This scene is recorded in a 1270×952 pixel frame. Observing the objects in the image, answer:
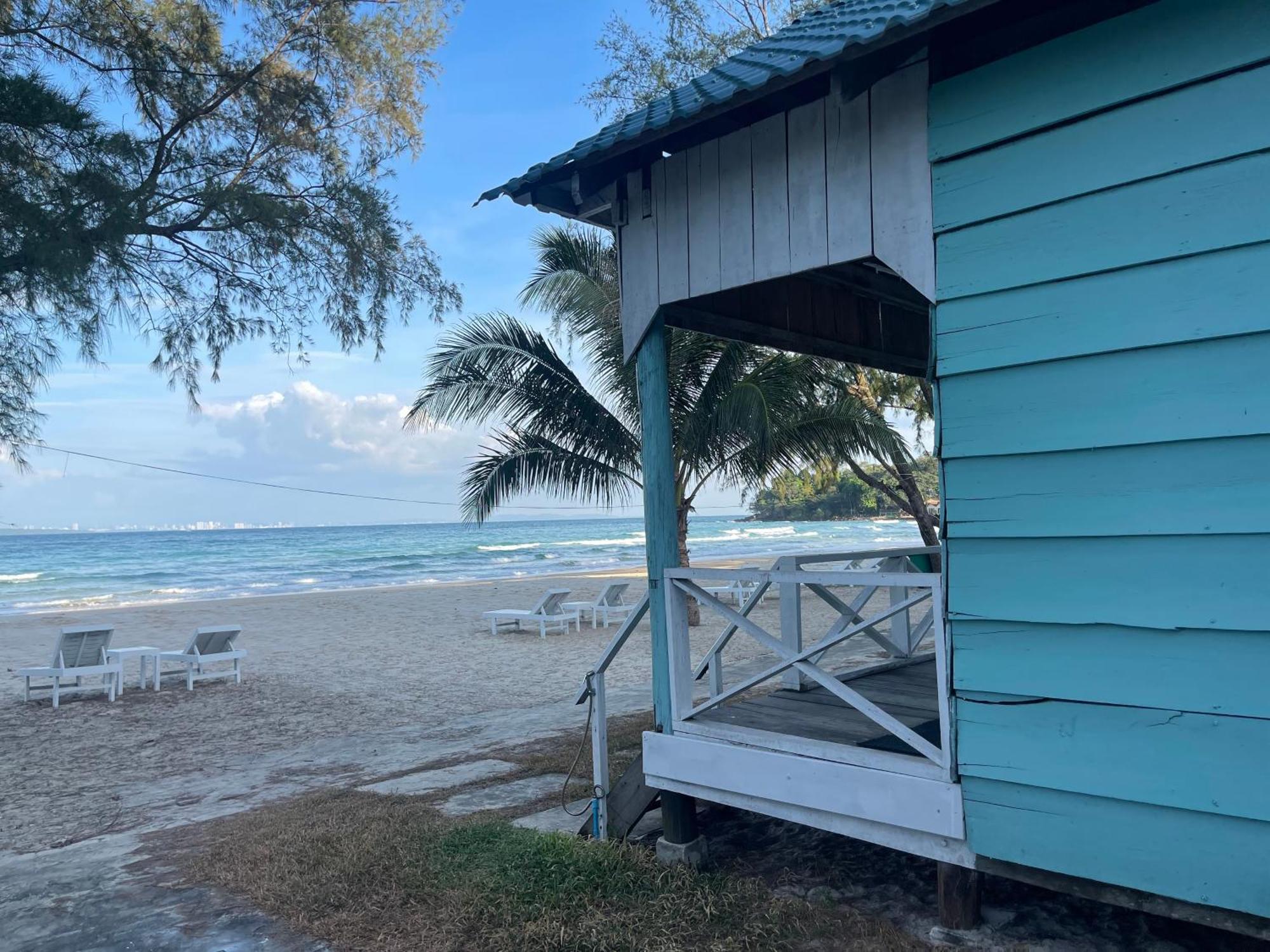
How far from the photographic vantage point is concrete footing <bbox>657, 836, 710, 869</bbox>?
4594 mm

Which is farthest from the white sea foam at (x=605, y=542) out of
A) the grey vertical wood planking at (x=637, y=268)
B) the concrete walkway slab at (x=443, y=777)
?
the grey vertical wood planking at (x=637, y=268)

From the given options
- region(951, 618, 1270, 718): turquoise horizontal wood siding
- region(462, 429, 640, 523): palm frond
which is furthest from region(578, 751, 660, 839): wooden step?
region(462, 429, 640, 523): palm frond

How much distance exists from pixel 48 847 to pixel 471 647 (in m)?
10.2

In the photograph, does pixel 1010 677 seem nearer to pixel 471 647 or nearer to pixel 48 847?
pixel 48 847

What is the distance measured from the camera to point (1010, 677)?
3.39 metres

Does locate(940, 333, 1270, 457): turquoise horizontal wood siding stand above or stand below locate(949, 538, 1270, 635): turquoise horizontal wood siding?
above

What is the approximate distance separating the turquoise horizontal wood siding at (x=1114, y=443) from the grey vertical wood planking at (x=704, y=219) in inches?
46.0

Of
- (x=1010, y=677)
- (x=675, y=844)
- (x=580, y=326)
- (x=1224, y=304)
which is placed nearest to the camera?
(x=1224, y=304)

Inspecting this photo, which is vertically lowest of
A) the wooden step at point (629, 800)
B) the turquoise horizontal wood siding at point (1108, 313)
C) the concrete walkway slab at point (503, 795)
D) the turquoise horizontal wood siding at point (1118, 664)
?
the concrete walkway slab at point (503, 795)

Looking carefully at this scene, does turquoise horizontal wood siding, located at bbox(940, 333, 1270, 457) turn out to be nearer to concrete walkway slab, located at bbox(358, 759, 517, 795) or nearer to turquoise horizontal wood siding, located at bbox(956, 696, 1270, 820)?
turquoise horizontal wood siding, located at bbox(956, 696, 1270, 820)

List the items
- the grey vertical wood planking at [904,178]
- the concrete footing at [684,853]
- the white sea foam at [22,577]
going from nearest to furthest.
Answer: the grey vertical wood planking at [904,178]
the concrete footing at [684,853]
the white sea foam at [22,577]

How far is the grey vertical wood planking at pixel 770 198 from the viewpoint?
4.21 metres

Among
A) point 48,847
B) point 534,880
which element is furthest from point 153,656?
point 534,880

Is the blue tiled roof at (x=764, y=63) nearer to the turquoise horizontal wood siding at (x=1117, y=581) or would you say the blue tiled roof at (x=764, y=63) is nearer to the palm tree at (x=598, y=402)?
the turquoise horizontal wood siding at (x=1117, y=581)
